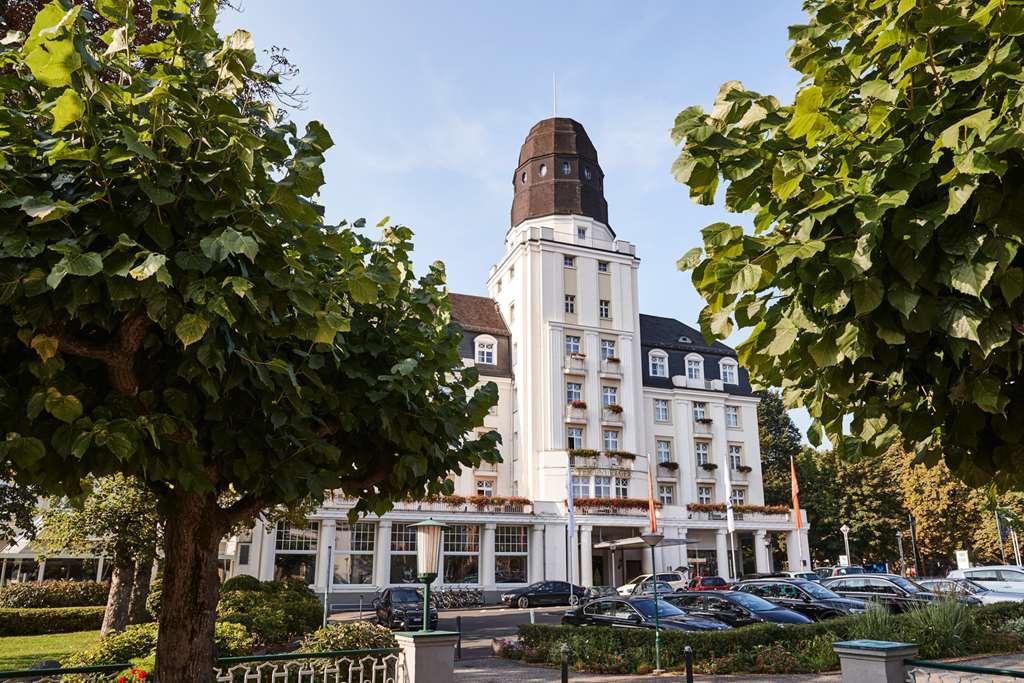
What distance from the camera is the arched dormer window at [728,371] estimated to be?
54.5m

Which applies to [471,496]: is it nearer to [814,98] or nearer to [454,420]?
[454,420]

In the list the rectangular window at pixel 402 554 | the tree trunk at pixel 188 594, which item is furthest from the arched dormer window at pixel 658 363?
the tree trunk at pixel 188 594

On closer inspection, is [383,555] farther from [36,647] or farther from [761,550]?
[761,550]

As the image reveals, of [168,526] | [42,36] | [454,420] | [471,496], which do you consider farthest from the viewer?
[471,496]

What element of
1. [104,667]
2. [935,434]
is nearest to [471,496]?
[104,667]

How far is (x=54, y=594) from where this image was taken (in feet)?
108

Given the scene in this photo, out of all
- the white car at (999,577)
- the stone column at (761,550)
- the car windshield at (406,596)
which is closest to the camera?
the white car at (999,577)

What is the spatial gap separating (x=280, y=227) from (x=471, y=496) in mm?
38935

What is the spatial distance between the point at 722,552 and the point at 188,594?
45265mm

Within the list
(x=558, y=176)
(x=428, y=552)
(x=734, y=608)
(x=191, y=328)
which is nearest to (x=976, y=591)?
(x=734, y=608)

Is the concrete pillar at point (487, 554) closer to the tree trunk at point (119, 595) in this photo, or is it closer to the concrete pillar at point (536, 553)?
the concrete pillar at point (536, 553)

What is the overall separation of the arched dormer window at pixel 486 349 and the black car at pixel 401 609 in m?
21.5

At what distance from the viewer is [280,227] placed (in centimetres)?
456

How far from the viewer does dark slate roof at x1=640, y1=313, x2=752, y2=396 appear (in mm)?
52125
